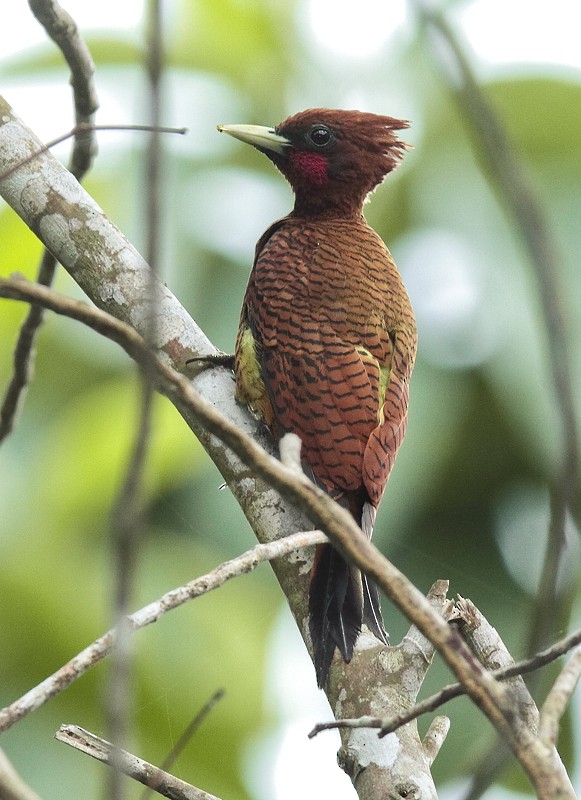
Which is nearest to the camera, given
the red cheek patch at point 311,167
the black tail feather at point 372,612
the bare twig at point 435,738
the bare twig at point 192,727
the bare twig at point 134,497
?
the bare twig at point 134,497

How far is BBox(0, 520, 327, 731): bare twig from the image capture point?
5.24 ft

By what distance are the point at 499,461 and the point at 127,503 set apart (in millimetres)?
5661

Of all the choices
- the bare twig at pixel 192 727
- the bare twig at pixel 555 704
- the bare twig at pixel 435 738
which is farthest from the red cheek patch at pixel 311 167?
the bare twig at pixel 555 704

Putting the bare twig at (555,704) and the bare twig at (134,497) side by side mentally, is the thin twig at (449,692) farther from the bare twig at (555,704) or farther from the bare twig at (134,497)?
the bare twig at (134,497)

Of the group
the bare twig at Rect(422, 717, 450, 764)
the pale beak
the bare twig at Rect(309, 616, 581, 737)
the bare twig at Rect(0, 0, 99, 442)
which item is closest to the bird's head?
the pale beak

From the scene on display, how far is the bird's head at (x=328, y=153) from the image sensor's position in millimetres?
3992

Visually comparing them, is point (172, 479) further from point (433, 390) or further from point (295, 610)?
point (295, 610)

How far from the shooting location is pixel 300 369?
3309 mm

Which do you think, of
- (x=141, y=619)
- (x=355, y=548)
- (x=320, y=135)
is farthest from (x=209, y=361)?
(x=355, y=548)

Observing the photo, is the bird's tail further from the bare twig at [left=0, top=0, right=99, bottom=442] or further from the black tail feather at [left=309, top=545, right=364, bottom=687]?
the bare twig at [left=0, top=0, right=99, bottom=442]

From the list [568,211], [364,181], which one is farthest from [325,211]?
[568,211]

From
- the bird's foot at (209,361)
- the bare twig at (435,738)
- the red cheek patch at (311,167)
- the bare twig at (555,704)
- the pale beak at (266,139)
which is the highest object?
the pale beak at (266,139)

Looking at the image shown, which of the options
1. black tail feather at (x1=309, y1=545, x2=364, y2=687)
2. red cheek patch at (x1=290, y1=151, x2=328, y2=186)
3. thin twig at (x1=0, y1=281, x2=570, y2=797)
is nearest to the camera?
thin twig at (x1=0, y1=281, x2=570, y2=797)

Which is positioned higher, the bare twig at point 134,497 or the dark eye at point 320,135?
the dark eye at point 320,135
